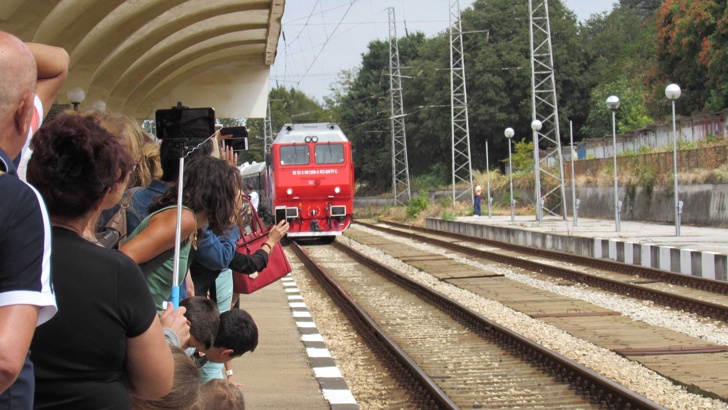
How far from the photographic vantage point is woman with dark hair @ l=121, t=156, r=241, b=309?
14.2 feet

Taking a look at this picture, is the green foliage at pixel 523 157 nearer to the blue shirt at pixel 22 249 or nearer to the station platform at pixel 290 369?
the station platform at pixel 290 369

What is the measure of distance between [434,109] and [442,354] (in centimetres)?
5889

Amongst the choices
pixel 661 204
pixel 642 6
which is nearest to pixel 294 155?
pixel 661 204

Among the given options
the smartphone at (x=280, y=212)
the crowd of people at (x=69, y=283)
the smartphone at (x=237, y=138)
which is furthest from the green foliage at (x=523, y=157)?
the crowd of people at (x=69, y=283)

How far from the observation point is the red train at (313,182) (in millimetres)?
28141

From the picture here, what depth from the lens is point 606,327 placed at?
1096 cm

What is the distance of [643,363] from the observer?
339 inches

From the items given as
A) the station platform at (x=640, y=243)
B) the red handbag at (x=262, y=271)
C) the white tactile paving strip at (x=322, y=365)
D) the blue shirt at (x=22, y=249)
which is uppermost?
the blue shirt at (x=22, y=249)

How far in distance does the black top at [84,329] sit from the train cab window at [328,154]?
25.7 m

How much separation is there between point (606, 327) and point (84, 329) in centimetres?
903

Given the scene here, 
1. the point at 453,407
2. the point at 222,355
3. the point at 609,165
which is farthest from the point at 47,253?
the point at 609,165

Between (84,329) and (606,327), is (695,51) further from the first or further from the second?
(84,329)

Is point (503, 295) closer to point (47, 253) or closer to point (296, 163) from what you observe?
point (47, 253)

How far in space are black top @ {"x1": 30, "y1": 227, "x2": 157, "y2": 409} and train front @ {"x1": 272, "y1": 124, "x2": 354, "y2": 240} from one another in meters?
25.1
